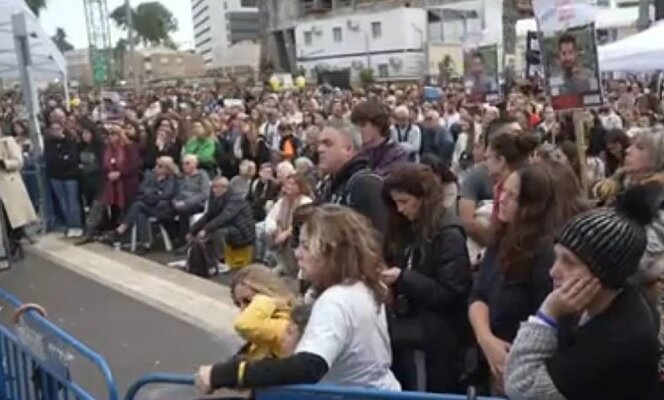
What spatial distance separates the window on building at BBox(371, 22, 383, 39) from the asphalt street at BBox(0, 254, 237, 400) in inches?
2757

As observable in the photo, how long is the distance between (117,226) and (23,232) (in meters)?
1.29

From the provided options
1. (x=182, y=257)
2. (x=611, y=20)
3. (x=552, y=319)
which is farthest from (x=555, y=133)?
(x=611, y=20)

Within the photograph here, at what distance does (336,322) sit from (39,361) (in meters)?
1.91

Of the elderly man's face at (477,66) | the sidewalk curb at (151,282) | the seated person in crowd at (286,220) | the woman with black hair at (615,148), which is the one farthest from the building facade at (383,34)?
the woman with black hair at (615,148)

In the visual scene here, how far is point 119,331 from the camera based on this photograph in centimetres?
832

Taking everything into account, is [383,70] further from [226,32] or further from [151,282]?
[151,282]

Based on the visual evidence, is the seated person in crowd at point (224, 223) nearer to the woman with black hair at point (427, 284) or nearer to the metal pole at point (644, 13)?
the woman with black hair at point (427, 284)

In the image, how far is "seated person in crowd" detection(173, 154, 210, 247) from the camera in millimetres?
11789

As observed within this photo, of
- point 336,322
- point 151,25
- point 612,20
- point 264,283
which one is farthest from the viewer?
point 151,25

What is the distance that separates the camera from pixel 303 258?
3494 mm

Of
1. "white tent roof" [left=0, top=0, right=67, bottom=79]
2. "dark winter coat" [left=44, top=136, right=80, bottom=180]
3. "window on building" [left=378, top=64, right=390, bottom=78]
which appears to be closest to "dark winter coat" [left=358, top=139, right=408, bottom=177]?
A: "dark winter coat" [left=44, top=136, right=80, bottom=180]

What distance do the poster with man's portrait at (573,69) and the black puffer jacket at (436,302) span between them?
13.1 ft

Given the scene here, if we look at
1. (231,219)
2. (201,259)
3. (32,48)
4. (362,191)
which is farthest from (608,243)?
(32,48)

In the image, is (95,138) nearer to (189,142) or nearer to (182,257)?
(189,142)
